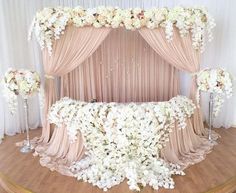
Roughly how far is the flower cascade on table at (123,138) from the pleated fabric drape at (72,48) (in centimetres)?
61

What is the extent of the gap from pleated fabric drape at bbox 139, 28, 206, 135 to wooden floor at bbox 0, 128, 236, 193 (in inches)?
36.9

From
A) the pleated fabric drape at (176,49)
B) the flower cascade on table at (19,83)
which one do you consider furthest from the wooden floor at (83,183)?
the pleated fabric drape at (176,49)

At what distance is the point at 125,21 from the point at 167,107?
117cm

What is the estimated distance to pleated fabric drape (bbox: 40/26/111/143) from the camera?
347 cm

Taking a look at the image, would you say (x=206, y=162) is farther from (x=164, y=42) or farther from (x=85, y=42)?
(x=85, y=42)

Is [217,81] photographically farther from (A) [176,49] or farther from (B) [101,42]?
(B) [101,42]

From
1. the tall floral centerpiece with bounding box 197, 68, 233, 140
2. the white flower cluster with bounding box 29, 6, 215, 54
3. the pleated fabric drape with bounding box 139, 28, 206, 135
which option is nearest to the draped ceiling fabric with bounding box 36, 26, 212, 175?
the pleated fabric drape with bounding box 139, 28, 206, 135

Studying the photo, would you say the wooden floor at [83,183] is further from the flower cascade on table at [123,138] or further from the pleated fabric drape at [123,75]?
the pleated fabric drape at [123,75]

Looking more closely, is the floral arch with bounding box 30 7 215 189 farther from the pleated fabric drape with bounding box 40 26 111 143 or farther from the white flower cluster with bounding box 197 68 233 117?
the white flower cluster with bounding box 197 68 233 117

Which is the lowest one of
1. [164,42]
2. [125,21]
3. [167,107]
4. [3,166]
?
[3,166]

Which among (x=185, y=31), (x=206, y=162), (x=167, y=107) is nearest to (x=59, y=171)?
(x=167, y=107)

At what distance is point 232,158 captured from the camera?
3.54 metres

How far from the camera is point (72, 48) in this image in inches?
140

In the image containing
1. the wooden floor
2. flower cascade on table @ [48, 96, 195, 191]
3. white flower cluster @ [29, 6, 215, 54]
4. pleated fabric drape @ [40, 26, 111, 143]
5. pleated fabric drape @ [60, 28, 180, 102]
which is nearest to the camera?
the wooden floor
